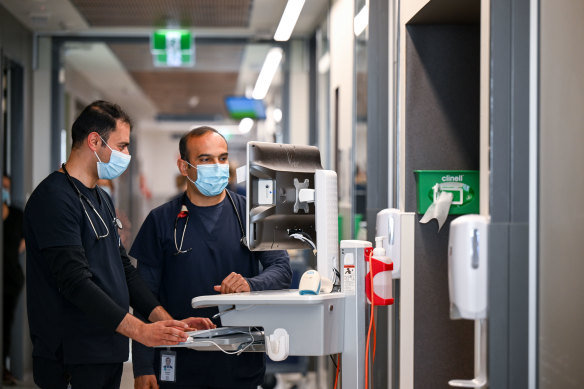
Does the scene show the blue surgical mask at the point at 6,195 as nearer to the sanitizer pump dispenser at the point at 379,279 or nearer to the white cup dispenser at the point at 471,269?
the sanitizer pump dispenser at the point at 379,279

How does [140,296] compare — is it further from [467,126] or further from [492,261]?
[467,126]

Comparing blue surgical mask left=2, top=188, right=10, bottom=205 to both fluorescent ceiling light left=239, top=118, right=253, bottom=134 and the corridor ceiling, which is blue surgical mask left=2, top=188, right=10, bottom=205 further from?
fluorescent ceiling light left=239, top=118, right=253, bottom=134

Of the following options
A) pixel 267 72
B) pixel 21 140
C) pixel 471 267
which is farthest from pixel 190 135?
pixel 267 72

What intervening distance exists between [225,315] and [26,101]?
5249mm

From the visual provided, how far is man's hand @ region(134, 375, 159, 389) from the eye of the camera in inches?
113

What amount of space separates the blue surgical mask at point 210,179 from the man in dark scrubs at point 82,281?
35 cm

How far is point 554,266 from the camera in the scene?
2178 mm

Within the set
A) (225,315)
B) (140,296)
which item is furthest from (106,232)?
(225,315)

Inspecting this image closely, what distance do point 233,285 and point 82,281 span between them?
0.54 m

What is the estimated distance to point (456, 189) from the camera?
10.5 feet

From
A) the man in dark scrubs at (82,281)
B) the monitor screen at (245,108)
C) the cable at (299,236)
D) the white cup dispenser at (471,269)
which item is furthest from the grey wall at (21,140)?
the white cup dispenser at (471,269)

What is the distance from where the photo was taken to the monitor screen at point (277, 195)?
2611mm

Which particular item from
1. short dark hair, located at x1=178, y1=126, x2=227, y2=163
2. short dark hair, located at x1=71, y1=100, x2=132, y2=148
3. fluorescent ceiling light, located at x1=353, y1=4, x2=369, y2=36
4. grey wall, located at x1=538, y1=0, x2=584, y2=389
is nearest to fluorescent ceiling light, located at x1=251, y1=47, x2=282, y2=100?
fluorescent ceiling light, located at x1=353, y1=4, x2=369, y2=36

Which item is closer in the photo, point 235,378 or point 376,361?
point 235,378
